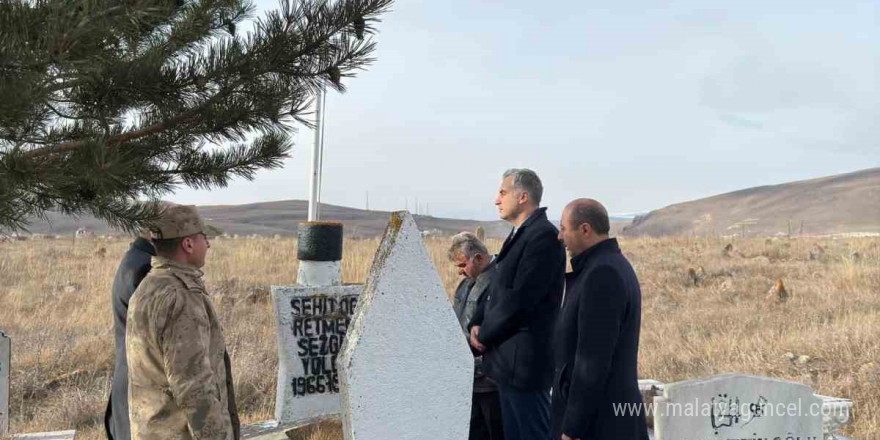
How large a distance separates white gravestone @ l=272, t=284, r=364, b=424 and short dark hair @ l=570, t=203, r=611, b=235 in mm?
2525

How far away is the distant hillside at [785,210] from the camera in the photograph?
7438 cm

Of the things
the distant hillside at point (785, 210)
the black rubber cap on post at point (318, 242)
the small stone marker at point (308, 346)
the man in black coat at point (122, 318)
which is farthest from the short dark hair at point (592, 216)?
the distant hillside at point (785, 210)

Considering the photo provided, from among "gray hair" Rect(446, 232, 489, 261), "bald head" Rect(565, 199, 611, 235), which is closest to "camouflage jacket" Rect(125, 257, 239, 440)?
"bald head" Rect(565, 199, 611, 235)

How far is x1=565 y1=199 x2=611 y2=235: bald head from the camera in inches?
129

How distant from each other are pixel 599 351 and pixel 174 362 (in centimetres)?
170

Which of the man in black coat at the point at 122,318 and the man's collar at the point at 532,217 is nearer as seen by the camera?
the man in black coat at the point at 122,318

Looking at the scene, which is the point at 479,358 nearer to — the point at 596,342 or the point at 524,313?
the point at 524,313

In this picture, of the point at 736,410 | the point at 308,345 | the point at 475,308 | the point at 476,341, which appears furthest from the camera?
the point at 308,345

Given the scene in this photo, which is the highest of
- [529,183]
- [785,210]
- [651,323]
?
[785,210]

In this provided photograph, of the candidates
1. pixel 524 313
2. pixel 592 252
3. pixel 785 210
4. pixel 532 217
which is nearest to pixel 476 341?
pixel 524 313

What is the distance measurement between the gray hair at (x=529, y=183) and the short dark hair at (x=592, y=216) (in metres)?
0.62

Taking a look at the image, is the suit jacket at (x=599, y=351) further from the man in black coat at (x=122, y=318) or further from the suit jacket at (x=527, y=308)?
the man in black coat at (x=122, y=318)

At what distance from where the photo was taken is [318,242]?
6363 mm

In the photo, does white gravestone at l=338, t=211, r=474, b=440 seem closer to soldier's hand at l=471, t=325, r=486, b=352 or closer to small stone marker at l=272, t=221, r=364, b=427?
soldier's hand at l=471, t=325, r=486, b=352
